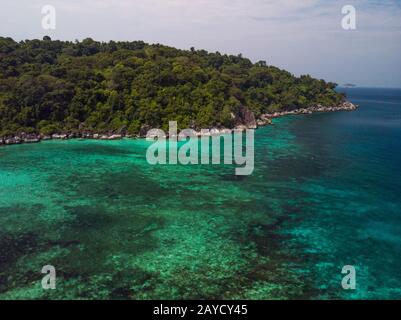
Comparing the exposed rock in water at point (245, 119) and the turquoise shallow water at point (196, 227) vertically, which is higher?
the exposed rock in water at point (245, 119)

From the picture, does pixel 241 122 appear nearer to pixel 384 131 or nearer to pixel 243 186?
pixel 384 131

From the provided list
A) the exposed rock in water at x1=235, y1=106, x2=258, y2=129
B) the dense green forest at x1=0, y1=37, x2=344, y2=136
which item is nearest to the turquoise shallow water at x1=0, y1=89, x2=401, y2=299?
the dense green forest at x1=0, y1=37, x2=344, y2=136

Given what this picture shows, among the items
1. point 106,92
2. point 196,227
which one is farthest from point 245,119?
point 196,227

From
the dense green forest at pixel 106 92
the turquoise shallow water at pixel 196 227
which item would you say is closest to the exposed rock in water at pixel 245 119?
the dense green forest at pixel 106 92

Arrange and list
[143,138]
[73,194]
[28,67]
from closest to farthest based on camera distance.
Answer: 1. [73,194]
2. [143,138]
3. [28,67]

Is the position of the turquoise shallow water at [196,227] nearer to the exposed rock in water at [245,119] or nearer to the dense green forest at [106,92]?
the dense green forest at [106,92]

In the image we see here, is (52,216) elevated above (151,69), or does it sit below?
below
